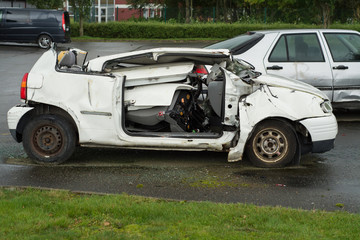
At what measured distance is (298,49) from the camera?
10.5 metres

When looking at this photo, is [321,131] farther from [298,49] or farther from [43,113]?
[43,113]

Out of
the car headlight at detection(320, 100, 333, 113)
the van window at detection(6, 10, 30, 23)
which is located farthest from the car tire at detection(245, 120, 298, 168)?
the van window at detection(6, 10, 30, 23)

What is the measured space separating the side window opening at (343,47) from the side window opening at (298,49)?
25 cm

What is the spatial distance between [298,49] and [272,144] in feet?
11.3

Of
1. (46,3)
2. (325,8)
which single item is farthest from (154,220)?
(46,3)

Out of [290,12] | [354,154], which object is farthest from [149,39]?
[354,154]

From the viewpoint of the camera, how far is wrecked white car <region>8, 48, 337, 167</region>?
7477 millimetres

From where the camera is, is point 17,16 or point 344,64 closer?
point 344,64

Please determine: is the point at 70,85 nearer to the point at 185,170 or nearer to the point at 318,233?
the point at 185,170

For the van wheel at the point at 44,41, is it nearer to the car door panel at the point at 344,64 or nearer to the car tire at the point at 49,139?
the car door panel at the point at 344,64

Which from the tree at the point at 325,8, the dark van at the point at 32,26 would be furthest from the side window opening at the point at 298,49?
the tree at the point at 325,8

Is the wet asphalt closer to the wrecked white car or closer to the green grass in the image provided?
the wrecked white car

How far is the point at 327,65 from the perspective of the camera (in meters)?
10.4

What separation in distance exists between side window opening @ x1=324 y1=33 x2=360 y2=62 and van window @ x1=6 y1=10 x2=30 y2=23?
65.1ft
